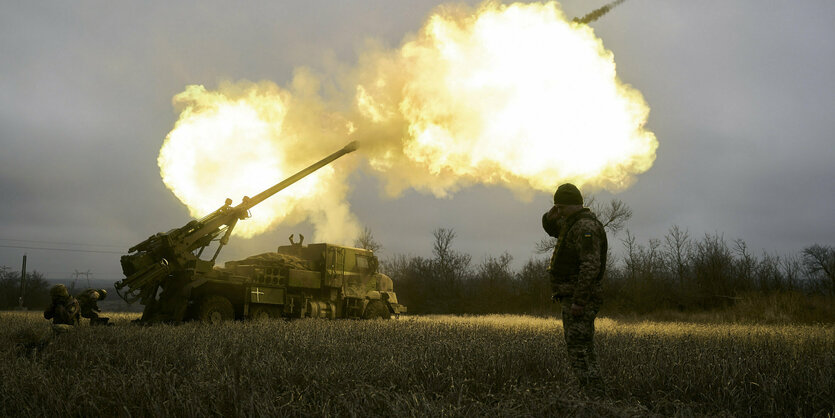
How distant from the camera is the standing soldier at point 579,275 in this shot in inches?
202

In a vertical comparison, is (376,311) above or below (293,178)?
below

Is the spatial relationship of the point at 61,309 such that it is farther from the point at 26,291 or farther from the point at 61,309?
the point at 26,291

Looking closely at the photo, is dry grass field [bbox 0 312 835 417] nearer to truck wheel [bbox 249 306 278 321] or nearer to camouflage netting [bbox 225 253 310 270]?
truck wheel [bbox 249 306 278 321]

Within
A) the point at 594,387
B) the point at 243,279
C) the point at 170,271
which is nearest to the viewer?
the point at 594,387

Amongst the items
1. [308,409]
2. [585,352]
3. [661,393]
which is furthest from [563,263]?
[308,409]

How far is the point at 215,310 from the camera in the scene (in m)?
13.5

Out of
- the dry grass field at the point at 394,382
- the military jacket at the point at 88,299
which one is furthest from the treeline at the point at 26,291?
the dry grass field at the point at 394,382

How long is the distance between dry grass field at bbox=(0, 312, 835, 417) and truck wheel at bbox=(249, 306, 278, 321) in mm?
6246

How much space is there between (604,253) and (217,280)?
35.8 feet

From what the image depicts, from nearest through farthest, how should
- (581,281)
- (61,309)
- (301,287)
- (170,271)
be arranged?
(581,281), (61,309), (170,271), (301,287)

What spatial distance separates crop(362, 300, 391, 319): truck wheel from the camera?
58.5 ft

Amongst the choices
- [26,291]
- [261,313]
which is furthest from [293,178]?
[26,291]

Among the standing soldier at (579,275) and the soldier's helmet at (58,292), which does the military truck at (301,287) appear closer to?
the soldier's helmet at (58,292)

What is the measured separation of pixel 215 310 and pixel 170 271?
1521 millimetres
